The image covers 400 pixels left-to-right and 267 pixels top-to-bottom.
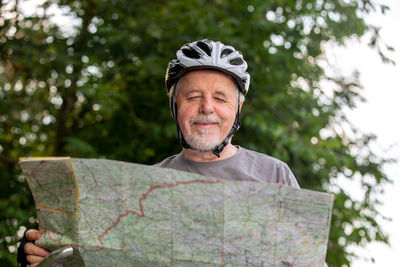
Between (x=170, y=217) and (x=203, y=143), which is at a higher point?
(x=203, y=143)

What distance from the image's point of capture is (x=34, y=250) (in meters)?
1.75

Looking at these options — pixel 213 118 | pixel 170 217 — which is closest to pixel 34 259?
pixel 170 217

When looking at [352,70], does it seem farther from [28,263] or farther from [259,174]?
[28,263]

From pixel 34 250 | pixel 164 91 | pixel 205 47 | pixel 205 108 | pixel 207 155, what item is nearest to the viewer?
pixel 34 250

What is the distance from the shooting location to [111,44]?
518cm

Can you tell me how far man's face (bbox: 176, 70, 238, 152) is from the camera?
2264 mm

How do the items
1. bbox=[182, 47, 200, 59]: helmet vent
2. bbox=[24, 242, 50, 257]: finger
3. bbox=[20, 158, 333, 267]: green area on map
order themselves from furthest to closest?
1. bbox=[182, 47, 200, 59]: helmet vent
2. bbox=[24, 242, 50, 257]: finger
3. bbox=[20, 158, 333, 267]: green area on map

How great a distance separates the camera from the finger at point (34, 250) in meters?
1.74

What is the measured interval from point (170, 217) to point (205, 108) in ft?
2.63

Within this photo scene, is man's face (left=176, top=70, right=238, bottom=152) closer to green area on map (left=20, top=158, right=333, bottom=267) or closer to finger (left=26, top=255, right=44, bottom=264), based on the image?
green area on map (left=20, top=158, right=333, bottom=267)

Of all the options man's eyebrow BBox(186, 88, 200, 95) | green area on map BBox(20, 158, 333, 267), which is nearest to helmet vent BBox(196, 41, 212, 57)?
man's eyebrow BBox(186, 88, 200, 95)

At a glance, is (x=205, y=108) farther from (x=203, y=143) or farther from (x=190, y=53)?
(x=190, y=53)

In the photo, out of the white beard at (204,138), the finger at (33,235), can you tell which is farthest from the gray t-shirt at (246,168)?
the finger at (33,235)

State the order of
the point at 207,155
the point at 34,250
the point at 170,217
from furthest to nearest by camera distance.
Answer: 1. the point at 207,155
2. the point at 34,250
3. the point at 170,217
